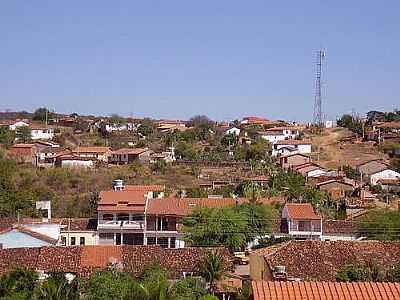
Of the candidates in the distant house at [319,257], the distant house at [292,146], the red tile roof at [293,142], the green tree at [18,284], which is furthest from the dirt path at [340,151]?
the green tree at [18,284]

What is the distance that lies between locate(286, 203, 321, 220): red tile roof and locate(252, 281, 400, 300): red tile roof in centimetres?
2288


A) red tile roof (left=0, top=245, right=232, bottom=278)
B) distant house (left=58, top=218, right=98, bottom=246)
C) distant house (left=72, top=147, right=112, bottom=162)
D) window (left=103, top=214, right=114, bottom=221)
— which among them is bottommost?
distant house (left=58, top=218, right=98, bottom=246)

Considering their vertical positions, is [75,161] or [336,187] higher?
[75,161]

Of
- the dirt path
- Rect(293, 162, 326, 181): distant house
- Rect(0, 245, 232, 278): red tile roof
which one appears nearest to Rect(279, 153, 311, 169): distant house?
the dirt path

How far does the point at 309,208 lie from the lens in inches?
1291

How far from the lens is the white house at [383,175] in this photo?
162 ft

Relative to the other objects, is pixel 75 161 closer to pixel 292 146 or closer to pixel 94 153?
pixel 94 153

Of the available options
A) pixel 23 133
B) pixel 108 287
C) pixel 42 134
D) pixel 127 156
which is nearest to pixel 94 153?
pixel 127 156

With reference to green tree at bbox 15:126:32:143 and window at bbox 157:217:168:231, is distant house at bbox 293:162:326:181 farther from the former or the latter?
green tree at bbox 15:126:32:143

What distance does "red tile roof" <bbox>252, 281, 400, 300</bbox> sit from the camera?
8852 mm

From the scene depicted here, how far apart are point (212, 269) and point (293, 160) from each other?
123 feet

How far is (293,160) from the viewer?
57594 millimetres

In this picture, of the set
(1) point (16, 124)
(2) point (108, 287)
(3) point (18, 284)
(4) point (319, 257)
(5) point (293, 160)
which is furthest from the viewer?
(1) point (16, 124)

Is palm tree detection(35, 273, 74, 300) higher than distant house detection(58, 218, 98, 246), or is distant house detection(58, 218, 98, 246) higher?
palm tree detection(35, 273, 74, 300)
